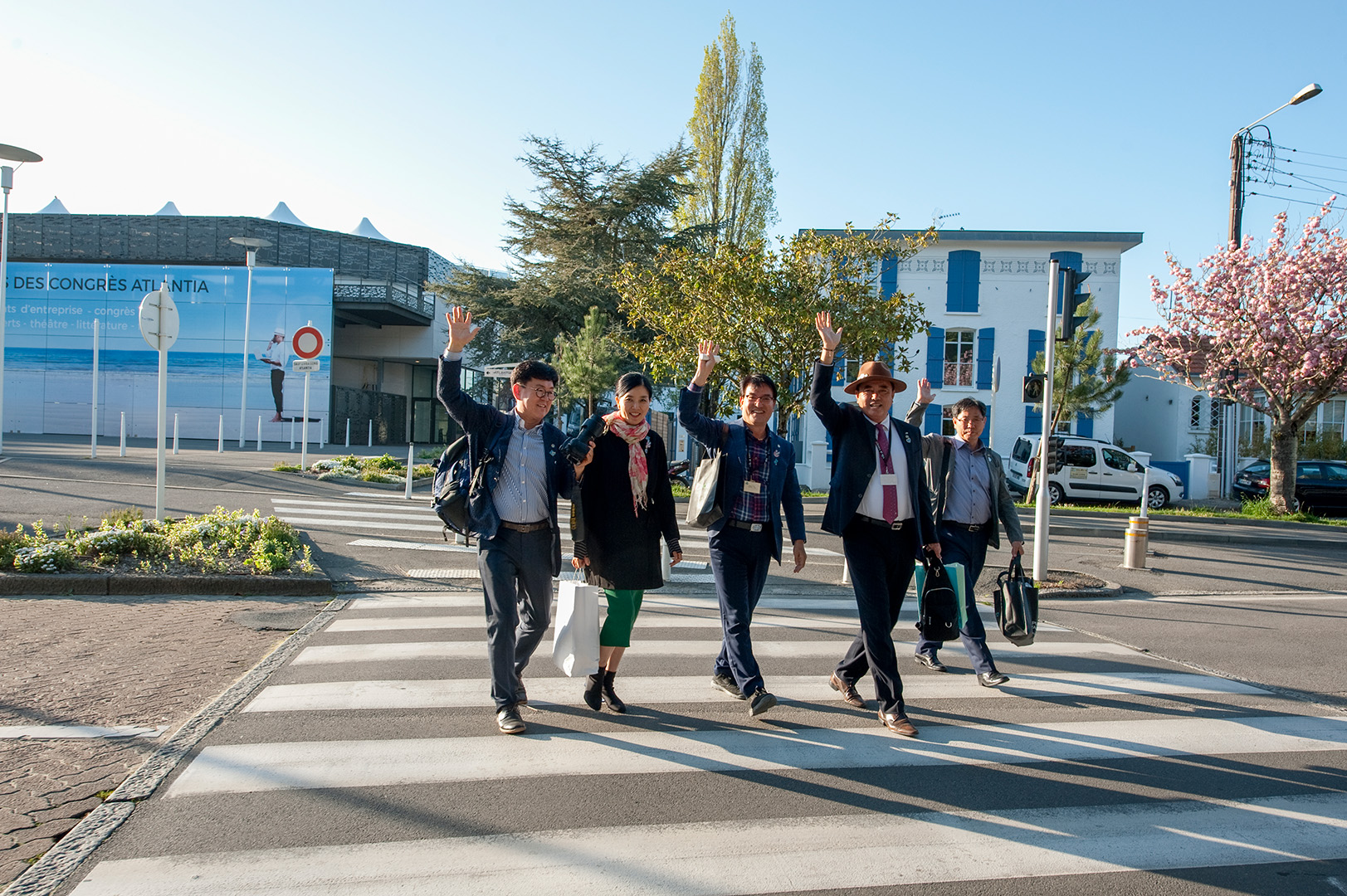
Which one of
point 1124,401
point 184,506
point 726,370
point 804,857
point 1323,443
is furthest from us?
point 1124,401

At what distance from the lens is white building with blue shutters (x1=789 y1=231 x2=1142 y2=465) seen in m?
30.0

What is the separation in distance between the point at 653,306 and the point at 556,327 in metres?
13.5

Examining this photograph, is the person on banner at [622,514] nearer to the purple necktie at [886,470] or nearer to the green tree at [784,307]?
the purple necktie at [886,470]

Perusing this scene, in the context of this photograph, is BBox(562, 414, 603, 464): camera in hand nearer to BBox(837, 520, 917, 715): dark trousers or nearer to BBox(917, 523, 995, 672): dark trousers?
BBox(837, 520, 917, 715): dark trousers

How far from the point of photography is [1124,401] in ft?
116

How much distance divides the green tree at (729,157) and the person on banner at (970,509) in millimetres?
27988

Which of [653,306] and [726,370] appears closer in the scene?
[726,370]

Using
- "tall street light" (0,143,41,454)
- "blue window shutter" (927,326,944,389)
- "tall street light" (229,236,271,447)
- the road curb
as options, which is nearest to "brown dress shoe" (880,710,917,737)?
the road curb

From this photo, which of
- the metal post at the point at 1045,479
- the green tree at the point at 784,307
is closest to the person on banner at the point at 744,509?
the metal post at the point at 1045,479

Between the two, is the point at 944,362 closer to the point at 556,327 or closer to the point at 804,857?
the point at 556,327

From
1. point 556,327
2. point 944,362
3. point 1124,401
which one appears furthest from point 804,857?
point 1124,401

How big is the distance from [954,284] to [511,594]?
28858 mm

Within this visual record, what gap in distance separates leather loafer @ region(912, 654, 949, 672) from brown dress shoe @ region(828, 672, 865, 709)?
1029 mm

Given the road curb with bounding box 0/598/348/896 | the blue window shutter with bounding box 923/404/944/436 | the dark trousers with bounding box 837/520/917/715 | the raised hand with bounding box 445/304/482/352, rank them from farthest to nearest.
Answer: the blue window shutter with bounding box 923/404/944/436 < the dark trousers with bounding box 837/520/917/715 < the raised hand with bounding box 445/304/482/352 < the road curb with bounding box 0/598/348/896
